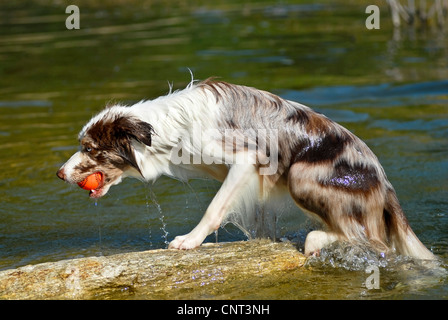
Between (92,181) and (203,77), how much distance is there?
845cm

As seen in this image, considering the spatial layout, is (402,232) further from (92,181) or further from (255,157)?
(92,181)

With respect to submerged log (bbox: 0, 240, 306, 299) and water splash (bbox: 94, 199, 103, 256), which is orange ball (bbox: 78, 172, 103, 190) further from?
water splash (bbox: 94, 199, 103, 256)

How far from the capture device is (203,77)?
46.7ft

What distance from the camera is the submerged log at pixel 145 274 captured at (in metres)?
5.16

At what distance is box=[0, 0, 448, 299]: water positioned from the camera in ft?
22.5

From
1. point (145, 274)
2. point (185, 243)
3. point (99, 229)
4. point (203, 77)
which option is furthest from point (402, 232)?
point (203, 77)

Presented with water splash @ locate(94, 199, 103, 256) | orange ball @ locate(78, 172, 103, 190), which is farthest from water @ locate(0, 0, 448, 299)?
orange ball @ locate(78, 172, 103, 190)

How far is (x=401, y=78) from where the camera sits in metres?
13.7

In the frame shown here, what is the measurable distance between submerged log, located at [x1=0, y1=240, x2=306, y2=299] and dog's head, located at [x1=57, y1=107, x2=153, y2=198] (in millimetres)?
820

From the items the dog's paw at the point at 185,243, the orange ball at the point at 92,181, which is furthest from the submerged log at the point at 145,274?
the orange ball at the point at 92,181

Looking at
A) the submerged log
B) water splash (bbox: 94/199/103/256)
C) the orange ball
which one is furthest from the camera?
water splash (bbox: 94/199/103/256)

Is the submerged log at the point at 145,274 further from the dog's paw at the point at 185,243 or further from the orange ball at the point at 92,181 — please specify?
the orange ball at the point at 92,181
